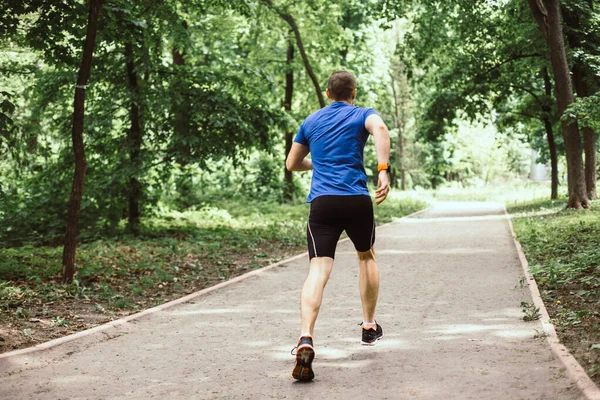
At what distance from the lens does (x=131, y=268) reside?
10.2 m

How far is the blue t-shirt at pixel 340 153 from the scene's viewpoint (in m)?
4.69

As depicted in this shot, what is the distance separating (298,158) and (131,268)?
612cm

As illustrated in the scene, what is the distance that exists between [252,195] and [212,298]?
17745 mm

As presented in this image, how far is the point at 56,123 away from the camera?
1330 cm

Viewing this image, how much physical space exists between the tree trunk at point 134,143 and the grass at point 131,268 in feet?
1.61

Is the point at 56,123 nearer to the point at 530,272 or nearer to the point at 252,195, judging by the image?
the point at 530,272

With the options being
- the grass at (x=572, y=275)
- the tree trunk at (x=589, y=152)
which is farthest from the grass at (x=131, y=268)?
the tree trunk at (x=589, y=152)

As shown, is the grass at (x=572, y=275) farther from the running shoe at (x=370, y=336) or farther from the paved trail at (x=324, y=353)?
the running shoe at (x=370, y=336)

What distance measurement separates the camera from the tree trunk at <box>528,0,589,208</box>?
16906 mm

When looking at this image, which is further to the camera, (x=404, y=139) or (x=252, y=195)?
(x=404, y=139)

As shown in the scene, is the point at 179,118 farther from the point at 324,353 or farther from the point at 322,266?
the point at 322,266

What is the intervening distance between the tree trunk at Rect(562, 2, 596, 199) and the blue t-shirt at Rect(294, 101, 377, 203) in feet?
53.3

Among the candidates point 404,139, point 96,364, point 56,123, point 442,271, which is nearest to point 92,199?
point 56,123

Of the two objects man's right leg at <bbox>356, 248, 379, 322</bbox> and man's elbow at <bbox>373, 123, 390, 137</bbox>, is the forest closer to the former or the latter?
man's right leg at <bbox>356, 248, 379, 322</bbox>
